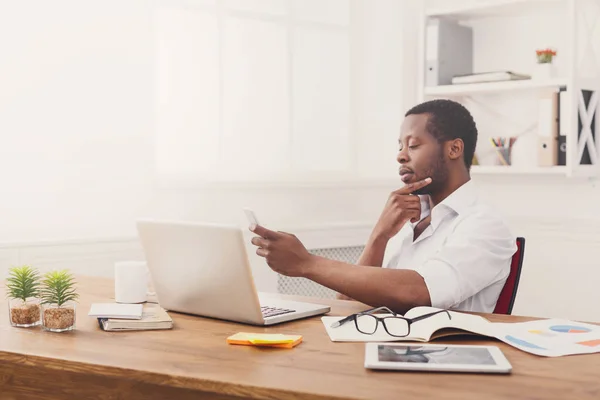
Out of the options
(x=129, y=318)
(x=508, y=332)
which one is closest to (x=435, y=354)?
(x=508, y=332)

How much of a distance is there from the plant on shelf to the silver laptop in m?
2.15

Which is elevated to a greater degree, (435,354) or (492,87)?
(492,87)

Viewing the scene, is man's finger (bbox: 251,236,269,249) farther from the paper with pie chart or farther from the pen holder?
the pen holder

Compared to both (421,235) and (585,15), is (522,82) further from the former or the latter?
(421,235)

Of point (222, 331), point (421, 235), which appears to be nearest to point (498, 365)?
point (222, 331)

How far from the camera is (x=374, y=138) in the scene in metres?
4.34

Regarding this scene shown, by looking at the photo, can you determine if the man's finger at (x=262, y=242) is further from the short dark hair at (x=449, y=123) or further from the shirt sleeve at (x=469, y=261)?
the short dark hair at (x=449, y=123)

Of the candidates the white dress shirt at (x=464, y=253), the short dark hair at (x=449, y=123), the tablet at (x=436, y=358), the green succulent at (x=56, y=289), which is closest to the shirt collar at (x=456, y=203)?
the white dress shirt at (x=464, y=253)

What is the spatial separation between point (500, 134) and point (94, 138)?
78.2 inches

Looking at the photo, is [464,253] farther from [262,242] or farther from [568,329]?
[262,242]

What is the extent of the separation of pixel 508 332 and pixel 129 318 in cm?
84

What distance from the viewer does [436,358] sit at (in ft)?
4.76

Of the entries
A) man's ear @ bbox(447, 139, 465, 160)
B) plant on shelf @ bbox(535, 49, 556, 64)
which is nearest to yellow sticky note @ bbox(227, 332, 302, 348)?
man's ear @ bbox(447, 139, 465, 160)

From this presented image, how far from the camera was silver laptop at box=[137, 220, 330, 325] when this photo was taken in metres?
1.79
